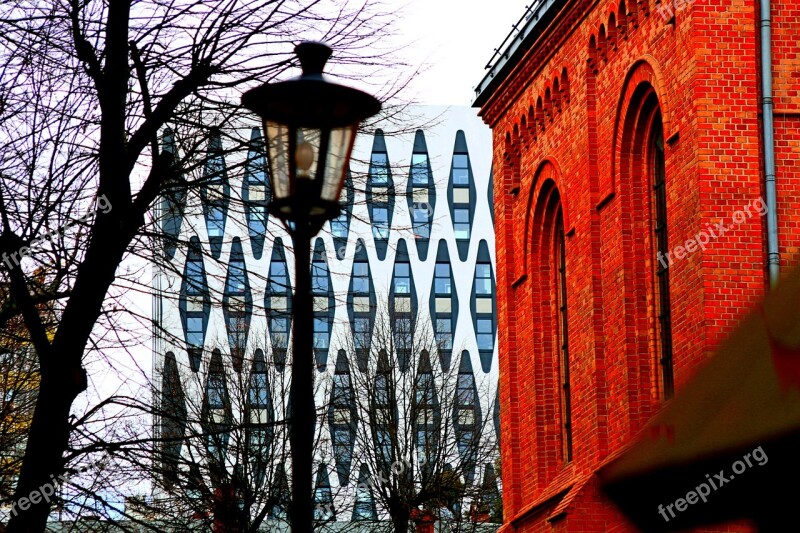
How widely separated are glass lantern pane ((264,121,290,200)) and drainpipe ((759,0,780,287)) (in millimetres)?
9434

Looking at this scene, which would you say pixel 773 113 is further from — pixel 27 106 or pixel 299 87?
pixel 299 87

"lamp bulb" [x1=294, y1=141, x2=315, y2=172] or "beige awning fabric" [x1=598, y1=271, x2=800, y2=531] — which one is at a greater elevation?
"lamp bulb" [x1=294, y1=141, x2=315, y2=172]

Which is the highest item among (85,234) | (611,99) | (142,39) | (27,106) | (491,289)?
(491,289)

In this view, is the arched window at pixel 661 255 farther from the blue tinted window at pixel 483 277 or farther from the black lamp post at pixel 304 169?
the blue tinted window at pixel 483 277

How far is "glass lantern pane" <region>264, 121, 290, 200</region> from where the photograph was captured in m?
7.62

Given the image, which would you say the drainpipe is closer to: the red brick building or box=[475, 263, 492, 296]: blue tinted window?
the red brick building

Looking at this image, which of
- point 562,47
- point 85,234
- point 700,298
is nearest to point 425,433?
point 562,47

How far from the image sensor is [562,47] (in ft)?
71.8

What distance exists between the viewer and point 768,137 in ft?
53.1

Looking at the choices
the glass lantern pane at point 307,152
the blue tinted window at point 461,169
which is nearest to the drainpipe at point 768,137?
the glass lantern pane at point 307,152

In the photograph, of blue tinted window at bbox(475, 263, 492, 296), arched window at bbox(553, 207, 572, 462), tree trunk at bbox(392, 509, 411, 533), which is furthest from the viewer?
blue tinted window at bbox(475, 263, 492, 296)

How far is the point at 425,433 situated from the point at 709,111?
75.5ft

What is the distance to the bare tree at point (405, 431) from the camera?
35.4 metres

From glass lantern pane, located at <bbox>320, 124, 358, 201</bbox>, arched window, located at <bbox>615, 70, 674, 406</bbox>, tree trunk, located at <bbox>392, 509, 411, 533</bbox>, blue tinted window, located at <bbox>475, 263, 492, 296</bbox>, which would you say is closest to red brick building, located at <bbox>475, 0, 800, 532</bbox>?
arched window, located at <bbox>615, 70, 674, 406</bbox>
